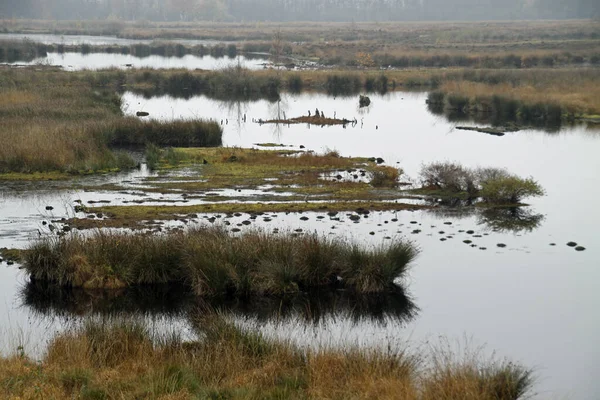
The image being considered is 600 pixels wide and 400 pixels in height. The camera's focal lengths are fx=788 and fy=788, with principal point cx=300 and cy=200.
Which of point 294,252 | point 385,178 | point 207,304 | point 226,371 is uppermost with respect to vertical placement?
point 226,371

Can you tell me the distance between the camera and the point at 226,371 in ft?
38.8

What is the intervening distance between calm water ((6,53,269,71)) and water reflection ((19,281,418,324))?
6226 cm

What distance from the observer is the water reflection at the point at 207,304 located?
17.0 metres

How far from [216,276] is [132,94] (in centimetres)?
4554

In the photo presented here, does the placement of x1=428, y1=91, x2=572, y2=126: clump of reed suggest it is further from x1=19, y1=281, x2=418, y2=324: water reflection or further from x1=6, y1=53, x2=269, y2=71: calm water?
x1=19, y1=281, x2=418, y2=324: water reflection

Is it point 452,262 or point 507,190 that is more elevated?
point 507,190

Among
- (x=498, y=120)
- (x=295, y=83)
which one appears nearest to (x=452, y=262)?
(x=498, y=120)

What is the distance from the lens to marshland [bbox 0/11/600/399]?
39.2 feet

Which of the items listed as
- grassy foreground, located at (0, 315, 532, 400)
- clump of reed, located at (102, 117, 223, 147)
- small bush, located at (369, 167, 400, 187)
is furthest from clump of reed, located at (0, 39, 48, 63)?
grassy foreground, located at (0, 315, 532, 400)

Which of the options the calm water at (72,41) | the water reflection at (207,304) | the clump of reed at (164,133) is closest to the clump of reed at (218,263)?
the water reflection at (207,304)

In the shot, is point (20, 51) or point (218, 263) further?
point (20, 51)

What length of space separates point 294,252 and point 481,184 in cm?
1268

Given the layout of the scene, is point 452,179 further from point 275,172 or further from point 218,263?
point 218,263

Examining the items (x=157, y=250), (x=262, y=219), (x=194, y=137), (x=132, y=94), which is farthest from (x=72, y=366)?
(x=132, y=94)
